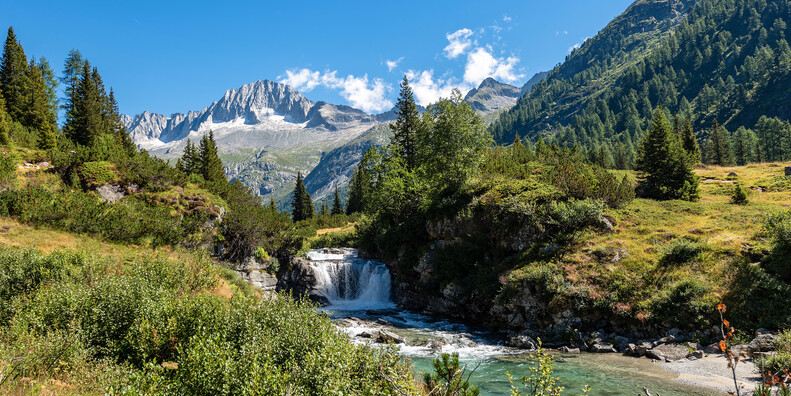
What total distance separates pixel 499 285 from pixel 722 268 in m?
10.7

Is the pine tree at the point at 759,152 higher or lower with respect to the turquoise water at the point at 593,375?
higher

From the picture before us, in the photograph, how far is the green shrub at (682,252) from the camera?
18.5m

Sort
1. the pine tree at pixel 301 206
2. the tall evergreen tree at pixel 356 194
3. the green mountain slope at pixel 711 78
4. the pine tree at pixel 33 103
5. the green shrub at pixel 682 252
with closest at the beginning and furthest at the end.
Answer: the green shrub at pixel 682 252 → the pine tree at pixel 33 103 → the tall evergreen tree at pixel 356 194 → the pine tree at pixel 301 206 → the green mountain slope at pixel 711 78

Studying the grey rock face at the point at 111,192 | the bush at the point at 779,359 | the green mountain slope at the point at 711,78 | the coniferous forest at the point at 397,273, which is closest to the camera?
the coniferous forest at the point at 397,273

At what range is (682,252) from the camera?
1870 centimetres

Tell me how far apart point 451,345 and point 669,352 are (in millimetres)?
9060

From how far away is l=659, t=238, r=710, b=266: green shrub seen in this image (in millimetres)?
18516

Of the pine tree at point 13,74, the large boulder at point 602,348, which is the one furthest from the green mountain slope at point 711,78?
the pine tree at point 13,74

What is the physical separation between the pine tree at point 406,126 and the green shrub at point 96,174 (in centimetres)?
2705

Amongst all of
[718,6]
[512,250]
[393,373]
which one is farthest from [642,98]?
[393,373]

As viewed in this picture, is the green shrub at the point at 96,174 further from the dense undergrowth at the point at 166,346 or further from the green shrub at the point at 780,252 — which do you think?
the green shrub at the point at 780,252

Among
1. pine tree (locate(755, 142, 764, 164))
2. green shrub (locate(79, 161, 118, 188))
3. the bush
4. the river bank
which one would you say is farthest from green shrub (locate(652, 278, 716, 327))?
pine tree (locate(755, 142, 764, 164))

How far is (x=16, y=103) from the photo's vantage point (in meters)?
36.8

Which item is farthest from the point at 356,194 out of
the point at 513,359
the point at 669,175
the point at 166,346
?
the point at 166,346
